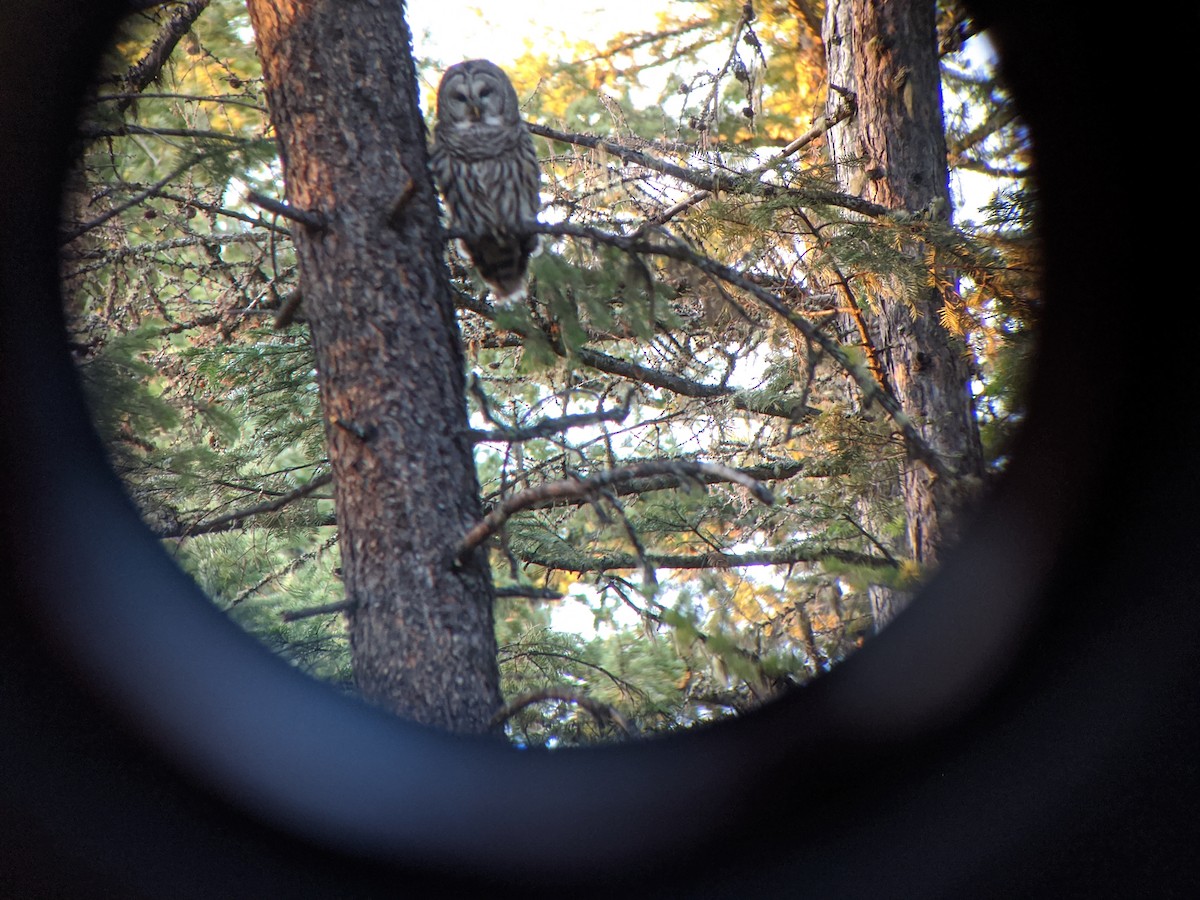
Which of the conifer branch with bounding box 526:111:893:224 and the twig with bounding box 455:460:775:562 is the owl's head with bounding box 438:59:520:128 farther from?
the twig with bounding box 455:460:775:562

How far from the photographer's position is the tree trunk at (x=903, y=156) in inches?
193

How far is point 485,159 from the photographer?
466cm

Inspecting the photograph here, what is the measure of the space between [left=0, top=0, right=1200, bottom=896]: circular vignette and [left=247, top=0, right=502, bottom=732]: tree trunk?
266 mm

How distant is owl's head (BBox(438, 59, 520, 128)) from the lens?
4688 millimetres

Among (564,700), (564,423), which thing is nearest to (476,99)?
(564,423)

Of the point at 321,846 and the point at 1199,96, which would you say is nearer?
the point at 1199,96

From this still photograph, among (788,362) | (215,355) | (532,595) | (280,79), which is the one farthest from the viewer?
(788,362)

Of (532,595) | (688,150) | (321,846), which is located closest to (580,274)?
(532,595)

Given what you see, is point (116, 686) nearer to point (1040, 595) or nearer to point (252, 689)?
point (252, 689)

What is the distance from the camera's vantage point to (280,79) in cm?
313

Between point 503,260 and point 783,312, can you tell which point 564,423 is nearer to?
→ point 783,312

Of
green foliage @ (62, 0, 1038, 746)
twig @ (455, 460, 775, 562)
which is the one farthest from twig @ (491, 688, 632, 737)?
twig @ (455, 460, 775, 562)

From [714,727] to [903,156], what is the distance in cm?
369

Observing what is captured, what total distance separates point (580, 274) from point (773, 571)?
3.19 metres
